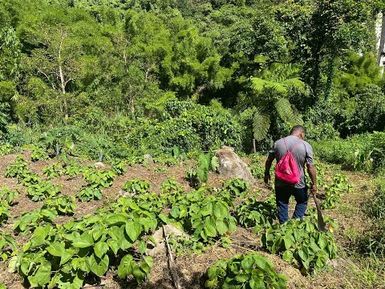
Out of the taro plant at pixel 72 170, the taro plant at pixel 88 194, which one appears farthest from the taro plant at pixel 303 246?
the taro plant at pixel 72 170

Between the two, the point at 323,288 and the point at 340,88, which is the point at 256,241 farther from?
the point at 340,88

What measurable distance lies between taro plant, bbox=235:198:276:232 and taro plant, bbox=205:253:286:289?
1.41 meters

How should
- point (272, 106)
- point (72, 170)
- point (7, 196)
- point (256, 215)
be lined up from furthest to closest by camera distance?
point (272, 106)
point (72, 170)
point (7, 196)
point (256, 215)

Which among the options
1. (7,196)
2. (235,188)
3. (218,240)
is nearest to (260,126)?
(235,188)

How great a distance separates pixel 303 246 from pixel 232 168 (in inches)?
168

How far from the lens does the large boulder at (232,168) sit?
8.25m

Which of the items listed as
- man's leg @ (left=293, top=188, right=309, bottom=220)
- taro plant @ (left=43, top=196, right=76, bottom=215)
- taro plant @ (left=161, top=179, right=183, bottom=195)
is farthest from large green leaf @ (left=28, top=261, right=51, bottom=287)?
taro plant @ (left=161, top=179, right=183, bottom=195)

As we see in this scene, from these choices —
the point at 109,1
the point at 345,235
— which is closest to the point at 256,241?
the point at 345,235

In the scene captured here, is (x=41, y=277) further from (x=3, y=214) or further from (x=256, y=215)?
(x=256, y=215)

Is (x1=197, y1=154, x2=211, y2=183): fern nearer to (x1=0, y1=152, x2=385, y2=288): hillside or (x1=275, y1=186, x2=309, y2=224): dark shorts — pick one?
(x1=0, y1=152, x2=385, y2=288): hillside

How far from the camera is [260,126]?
11.5 m

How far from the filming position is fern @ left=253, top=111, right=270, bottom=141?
1152 centimetres

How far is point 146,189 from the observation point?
23.0 feet

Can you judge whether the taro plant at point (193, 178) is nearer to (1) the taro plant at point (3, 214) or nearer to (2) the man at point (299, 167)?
(2) the man at point (299, 167)
